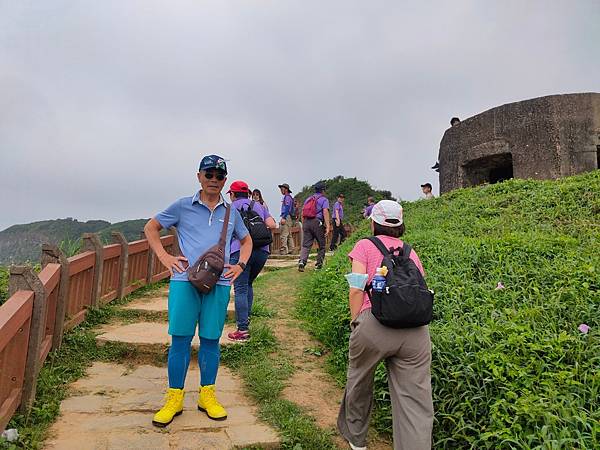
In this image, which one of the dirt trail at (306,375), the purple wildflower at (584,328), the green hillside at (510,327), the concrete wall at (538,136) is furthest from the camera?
the concrete wall at (538,136)

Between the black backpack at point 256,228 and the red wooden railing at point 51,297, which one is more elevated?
the black backpack at point 256,228

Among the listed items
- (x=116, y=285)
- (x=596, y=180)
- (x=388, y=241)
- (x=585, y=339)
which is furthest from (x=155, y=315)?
(x=596, y=180)

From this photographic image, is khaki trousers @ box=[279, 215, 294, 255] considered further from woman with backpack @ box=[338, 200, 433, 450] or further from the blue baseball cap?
woman with backpack @ box=[338, 200, 433, 450]

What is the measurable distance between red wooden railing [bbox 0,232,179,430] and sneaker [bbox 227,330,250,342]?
156cm

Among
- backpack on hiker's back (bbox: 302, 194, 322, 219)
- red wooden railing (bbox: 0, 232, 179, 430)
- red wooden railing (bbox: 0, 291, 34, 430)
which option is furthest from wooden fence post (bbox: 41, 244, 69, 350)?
backpack on hiker's back (bbox: 302, 194, 322, 219)

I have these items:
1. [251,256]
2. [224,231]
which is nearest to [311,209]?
[251,256]

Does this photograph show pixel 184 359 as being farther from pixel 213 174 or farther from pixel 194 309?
pixel 213 174

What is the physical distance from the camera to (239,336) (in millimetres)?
4711

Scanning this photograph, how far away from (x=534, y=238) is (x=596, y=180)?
3.09 meters

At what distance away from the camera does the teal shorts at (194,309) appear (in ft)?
9.61

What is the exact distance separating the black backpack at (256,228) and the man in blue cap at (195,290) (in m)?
1.47

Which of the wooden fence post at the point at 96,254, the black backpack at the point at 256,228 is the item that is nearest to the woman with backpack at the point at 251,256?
the black backpack at the point at 256,228

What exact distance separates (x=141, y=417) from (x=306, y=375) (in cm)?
150

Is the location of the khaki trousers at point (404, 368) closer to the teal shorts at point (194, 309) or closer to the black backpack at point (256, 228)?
the teal shorts at point (194, 309)
